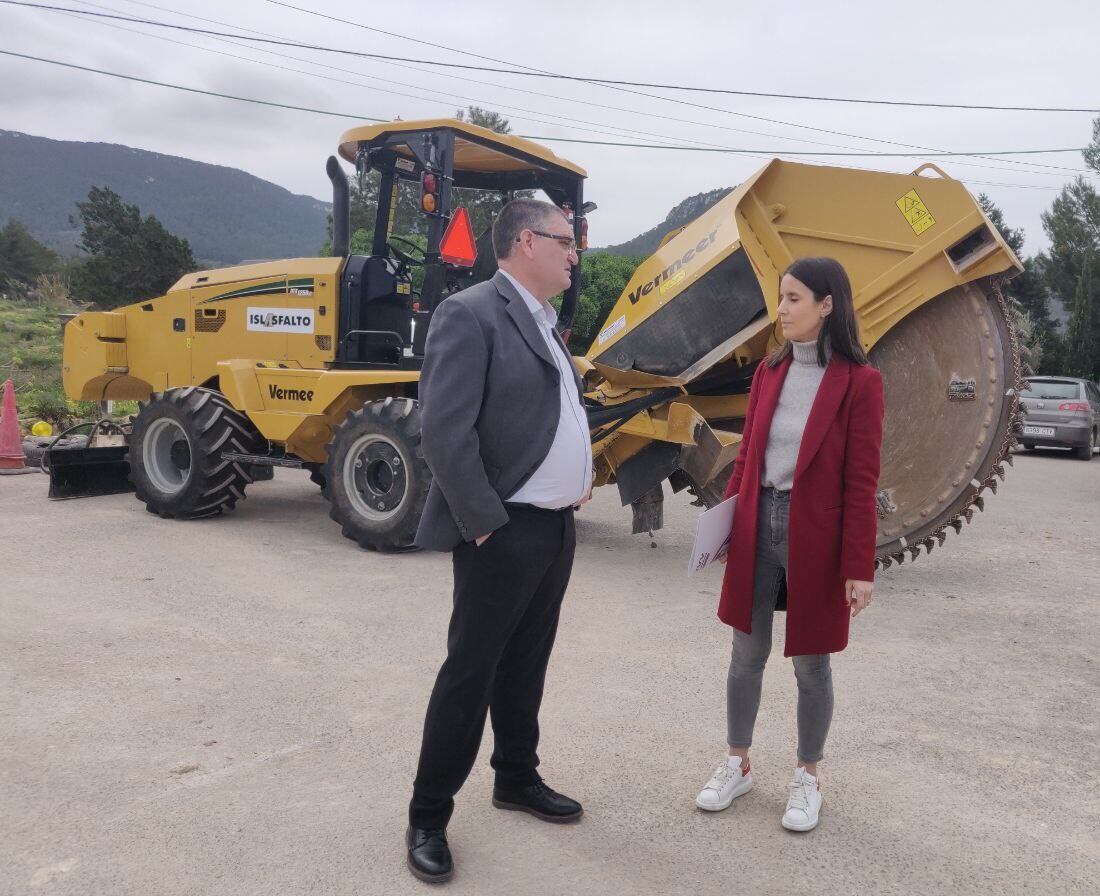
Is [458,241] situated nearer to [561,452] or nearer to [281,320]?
[281,320]

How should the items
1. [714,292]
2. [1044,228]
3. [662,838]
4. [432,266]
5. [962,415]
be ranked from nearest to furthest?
1. [662,838]
2. [962,415]
3. [714,292]
4. [432,266]
5. [1044,228]

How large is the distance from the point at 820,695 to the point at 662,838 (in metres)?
0.66

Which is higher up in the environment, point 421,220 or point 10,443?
point 421,220

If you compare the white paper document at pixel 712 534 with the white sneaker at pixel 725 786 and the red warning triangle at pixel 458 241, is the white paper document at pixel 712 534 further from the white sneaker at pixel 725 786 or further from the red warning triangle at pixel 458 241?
the red warning triangle at pixel 458 241

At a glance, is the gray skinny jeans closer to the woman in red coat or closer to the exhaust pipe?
the woman in red coat

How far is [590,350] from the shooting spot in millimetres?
6699

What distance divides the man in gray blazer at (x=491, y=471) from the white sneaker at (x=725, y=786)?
32.6 inches

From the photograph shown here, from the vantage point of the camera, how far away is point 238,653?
4.50 m

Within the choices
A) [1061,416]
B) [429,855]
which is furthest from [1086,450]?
[429,855]

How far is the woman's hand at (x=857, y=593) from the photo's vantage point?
2877mm

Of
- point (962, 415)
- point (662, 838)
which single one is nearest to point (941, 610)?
point (962, 415)

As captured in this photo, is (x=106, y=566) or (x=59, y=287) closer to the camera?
(x=106, y=566)

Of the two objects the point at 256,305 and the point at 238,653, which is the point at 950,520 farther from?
the point at 256,305

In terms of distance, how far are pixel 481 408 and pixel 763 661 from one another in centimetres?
127
